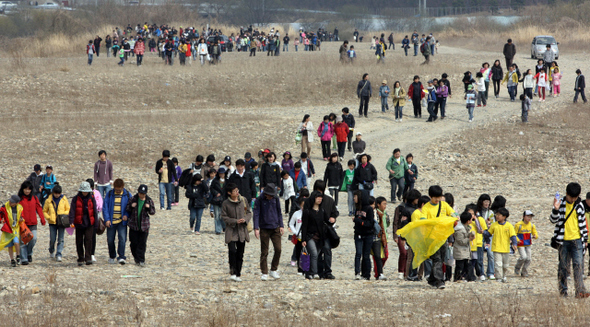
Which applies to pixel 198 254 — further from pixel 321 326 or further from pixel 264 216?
pixel 321 326

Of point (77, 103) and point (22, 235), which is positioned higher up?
point (77, 103)

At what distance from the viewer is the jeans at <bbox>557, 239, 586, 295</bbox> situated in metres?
7.78

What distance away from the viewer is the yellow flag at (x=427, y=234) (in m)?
8.11

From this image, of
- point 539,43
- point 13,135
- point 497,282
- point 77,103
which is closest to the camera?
point 497,282

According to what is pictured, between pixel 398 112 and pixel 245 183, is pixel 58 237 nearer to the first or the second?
pixel 245 183

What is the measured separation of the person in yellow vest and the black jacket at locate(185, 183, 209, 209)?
12.3ft

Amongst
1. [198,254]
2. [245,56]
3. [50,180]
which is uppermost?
[245,56]

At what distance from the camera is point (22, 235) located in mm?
10117

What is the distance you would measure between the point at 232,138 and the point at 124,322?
51.1 ft

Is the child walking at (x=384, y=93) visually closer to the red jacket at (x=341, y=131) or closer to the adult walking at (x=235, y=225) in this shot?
the red jacket at (x=341, y=131)

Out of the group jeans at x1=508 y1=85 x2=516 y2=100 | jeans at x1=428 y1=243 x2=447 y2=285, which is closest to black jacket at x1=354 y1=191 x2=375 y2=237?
jeans at x1=428 y1=243 x2=447 y2=285

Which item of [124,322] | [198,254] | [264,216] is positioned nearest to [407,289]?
[264,216]

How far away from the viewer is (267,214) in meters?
9.10

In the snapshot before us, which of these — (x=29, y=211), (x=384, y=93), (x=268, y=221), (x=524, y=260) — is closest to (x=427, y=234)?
(x=268, y=221)
